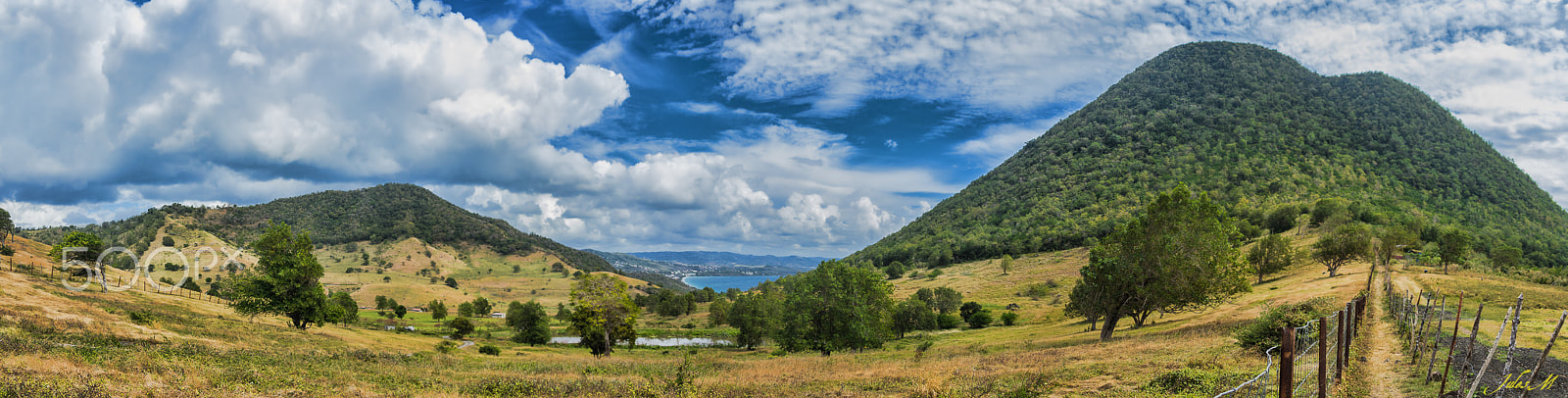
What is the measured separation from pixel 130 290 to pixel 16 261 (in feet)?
60.8

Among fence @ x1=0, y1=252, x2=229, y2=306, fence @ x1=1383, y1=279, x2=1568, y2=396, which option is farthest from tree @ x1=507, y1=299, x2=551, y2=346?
fence @ x1=1383, y1=279, x2=1568, y2=396

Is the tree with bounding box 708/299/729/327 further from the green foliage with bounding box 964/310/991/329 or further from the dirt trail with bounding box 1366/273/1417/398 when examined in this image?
the dirt trail with bounding box 1366/273/1417/398

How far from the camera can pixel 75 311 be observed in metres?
30.4

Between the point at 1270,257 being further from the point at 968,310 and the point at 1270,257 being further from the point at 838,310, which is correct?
the point at 838,310

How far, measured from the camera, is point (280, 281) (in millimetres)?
44875

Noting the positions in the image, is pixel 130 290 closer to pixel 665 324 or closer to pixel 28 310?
pixel 28 310

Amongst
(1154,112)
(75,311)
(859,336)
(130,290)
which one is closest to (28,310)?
(75,311)

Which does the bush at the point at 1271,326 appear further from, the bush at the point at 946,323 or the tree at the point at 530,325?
the tree at the point at 530,325

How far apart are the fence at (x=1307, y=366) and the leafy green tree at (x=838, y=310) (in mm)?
25809

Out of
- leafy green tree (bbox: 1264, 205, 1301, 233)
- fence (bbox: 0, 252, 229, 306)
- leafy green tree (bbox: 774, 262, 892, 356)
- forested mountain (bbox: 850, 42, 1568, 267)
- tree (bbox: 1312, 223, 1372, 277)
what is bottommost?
leafy green tree (bbox: 774, 262, 892, 356)

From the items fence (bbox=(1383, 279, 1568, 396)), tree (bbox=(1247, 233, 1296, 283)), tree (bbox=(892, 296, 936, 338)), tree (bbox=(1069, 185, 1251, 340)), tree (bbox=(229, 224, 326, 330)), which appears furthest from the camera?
tree (bbox=(892, 296, 936, 338))

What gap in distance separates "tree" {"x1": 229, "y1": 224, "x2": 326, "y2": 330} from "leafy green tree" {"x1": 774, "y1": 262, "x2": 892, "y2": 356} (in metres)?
38.4

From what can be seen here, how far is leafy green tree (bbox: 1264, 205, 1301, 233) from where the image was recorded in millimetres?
110750

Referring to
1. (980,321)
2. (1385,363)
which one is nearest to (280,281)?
(1385,363)
